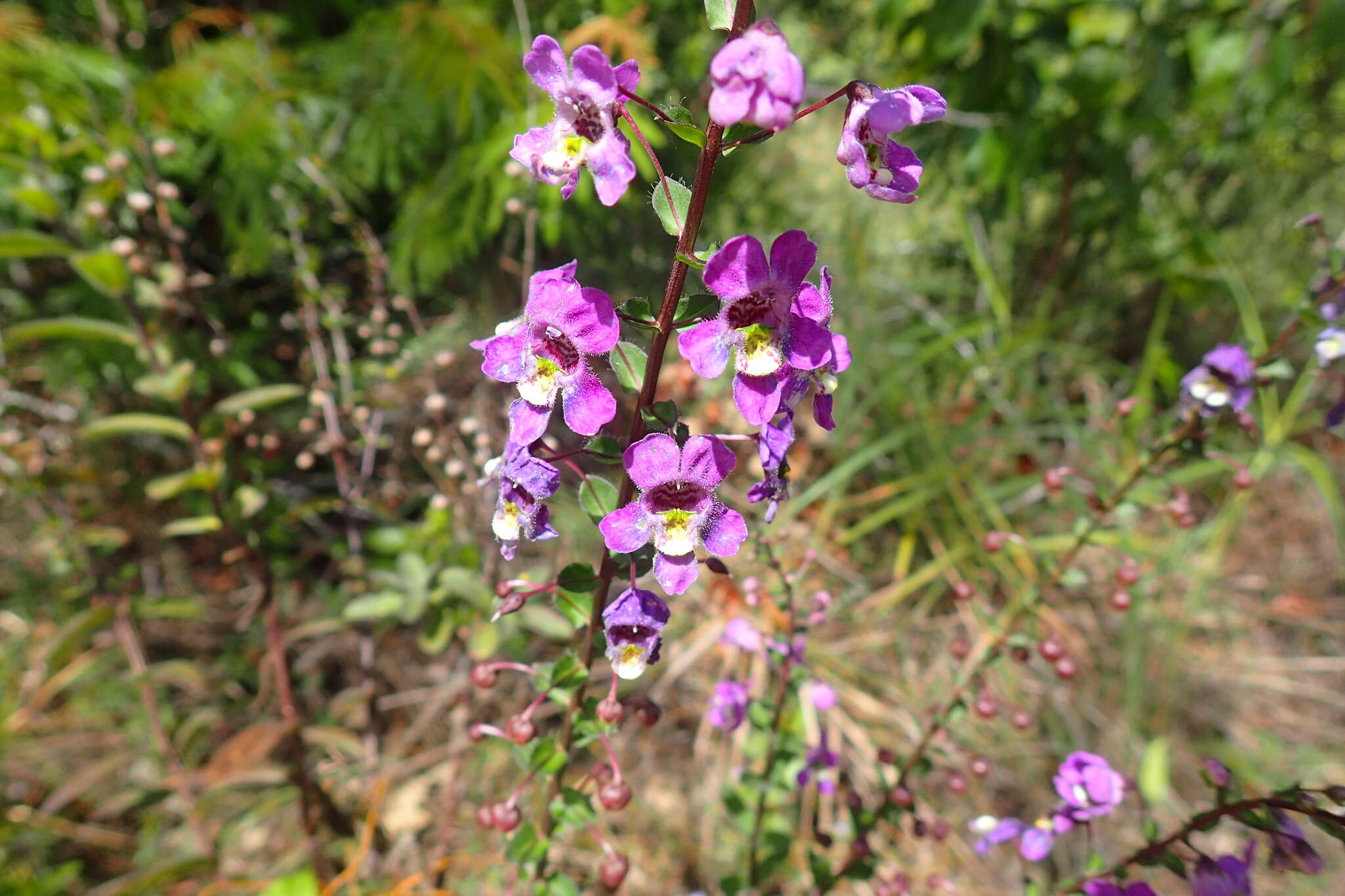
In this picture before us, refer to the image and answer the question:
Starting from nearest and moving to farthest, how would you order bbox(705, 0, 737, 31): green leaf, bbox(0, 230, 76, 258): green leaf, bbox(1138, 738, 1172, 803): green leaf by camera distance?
bbox(705, 0, 737, 31): green leaf → bbox(0, 230, 76, 258): green leaf → bbox(1138, 738, 1172, 803): green leaf

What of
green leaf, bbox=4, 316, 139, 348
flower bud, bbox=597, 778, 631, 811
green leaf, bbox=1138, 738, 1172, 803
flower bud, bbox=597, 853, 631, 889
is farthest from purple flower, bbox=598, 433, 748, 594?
green leaf, bbox=1138, 738, 1172, 803

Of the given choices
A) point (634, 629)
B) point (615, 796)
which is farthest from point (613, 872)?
point (634, 629)

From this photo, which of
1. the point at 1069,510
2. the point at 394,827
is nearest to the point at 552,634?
the point at 394,827

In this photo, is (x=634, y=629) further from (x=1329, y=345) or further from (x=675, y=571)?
(x=1329, y=345)

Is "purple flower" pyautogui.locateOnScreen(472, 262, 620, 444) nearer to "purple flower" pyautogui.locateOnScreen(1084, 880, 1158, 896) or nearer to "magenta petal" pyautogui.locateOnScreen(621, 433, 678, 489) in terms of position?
"magenta petal" pyautogui.locateOnScreen(621, 433, 678, 489)

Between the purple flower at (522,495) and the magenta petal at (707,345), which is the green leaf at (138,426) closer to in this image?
the purple flower at (522,495)

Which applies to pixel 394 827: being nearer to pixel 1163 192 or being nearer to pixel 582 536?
pixel 582 536
